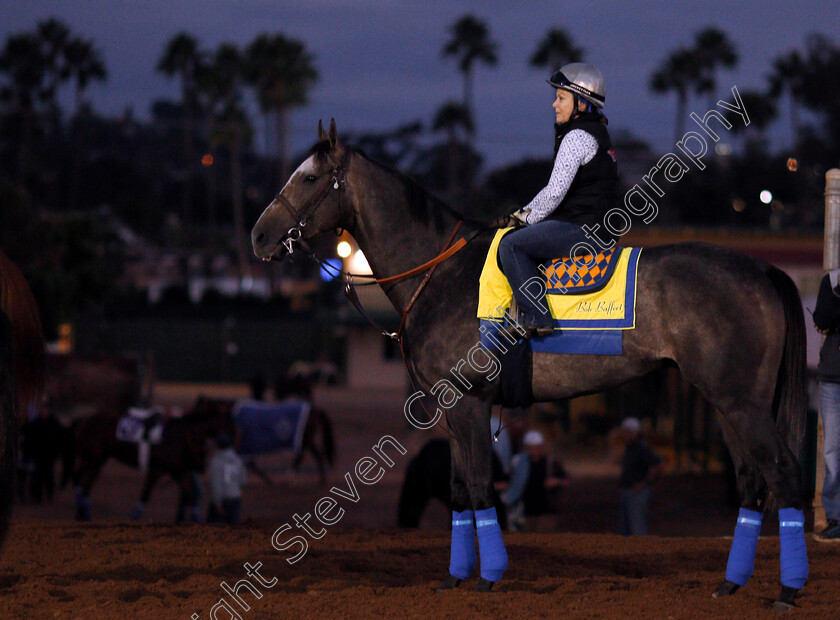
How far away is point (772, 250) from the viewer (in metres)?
38.2

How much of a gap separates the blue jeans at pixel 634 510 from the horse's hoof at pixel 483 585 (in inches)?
244

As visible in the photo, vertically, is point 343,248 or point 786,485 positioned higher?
point 343,248

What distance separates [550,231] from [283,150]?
54299mm

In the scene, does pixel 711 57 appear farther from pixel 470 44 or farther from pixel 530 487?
pixel 530 487

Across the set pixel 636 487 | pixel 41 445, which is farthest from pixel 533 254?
pixel 41 445

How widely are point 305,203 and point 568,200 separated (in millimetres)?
1647

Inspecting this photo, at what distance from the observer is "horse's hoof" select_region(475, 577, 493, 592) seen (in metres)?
5.57

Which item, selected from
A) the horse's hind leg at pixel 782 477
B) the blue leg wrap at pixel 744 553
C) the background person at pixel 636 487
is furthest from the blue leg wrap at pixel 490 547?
the background person at pixel 636 487

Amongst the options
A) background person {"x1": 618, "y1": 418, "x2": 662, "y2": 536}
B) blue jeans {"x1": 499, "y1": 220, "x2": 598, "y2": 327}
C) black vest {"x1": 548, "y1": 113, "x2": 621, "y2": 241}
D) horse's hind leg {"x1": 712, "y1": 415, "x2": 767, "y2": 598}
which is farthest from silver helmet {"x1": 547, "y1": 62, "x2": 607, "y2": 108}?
background person {"x1": 618, "y1": 418, "x2": 662, "y2": 536}

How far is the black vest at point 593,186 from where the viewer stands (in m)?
5.56

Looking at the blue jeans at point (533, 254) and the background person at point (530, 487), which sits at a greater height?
the blue jeans at point (533, 254)

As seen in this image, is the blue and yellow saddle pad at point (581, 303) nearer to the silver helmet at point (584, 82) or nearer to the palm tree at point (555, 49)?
the silver helmet at point (584, 82)

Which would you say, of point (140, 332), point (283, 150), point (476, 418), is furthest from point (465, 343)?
point (283, 150)

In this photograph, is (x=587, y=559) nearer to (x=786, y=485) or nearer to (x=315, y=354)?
(x=786, y=485)
